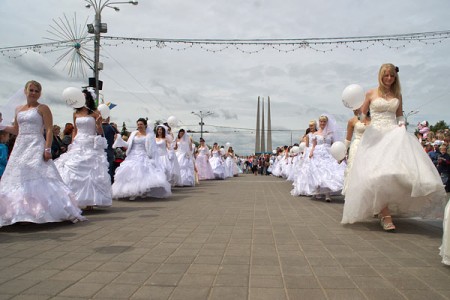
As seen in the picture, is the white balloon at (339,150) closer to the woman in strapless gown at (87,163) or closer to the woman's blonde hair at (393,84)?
the woman's blonde hair at (393,84)

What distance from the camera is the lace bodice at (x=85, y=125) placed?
7613 millimetres

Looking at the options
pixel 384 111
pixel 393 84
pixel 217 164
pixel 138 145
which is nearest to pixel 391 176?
pixel 384 111

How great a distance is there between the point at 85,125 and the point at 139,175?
2461 millimetres

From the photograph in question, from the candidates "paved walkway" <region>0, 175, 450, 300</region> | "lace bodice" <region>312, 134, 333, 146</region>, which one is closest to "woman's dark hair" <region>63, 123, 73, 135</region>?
"paved walkway" <region>0, 175, 450, 300</region>

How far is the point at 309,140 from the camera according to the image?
1116 centimetres

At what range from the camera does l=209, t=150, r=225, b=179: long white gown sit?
2302 centimetres

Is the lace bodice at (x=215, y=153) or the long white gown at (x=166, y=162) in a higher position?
the lace bodice at (x=215, y=153)

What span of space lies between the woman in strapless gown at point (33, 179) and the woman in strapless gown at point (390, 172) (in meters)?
4.52

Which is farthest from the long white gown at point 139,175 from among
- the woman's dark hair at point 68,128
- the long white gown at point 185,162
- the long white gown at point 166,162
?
the long white gown at point 185,162

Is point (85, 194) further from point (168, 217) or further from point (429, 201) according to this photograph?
point (429, 201)

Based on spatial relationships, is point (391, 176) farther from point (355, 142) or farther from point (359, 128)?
point (355, 142)

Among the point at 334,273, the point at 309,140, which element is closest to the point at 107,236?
the point at 334,273

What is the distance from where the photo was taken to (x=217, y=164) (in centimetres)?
2325

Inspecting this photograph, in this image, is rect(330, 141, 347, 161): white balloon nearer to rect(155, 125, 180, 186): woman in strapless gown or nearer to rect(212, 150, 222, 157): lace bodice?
Result: rect(155, 125, 180, 186): woman in strapless gown
